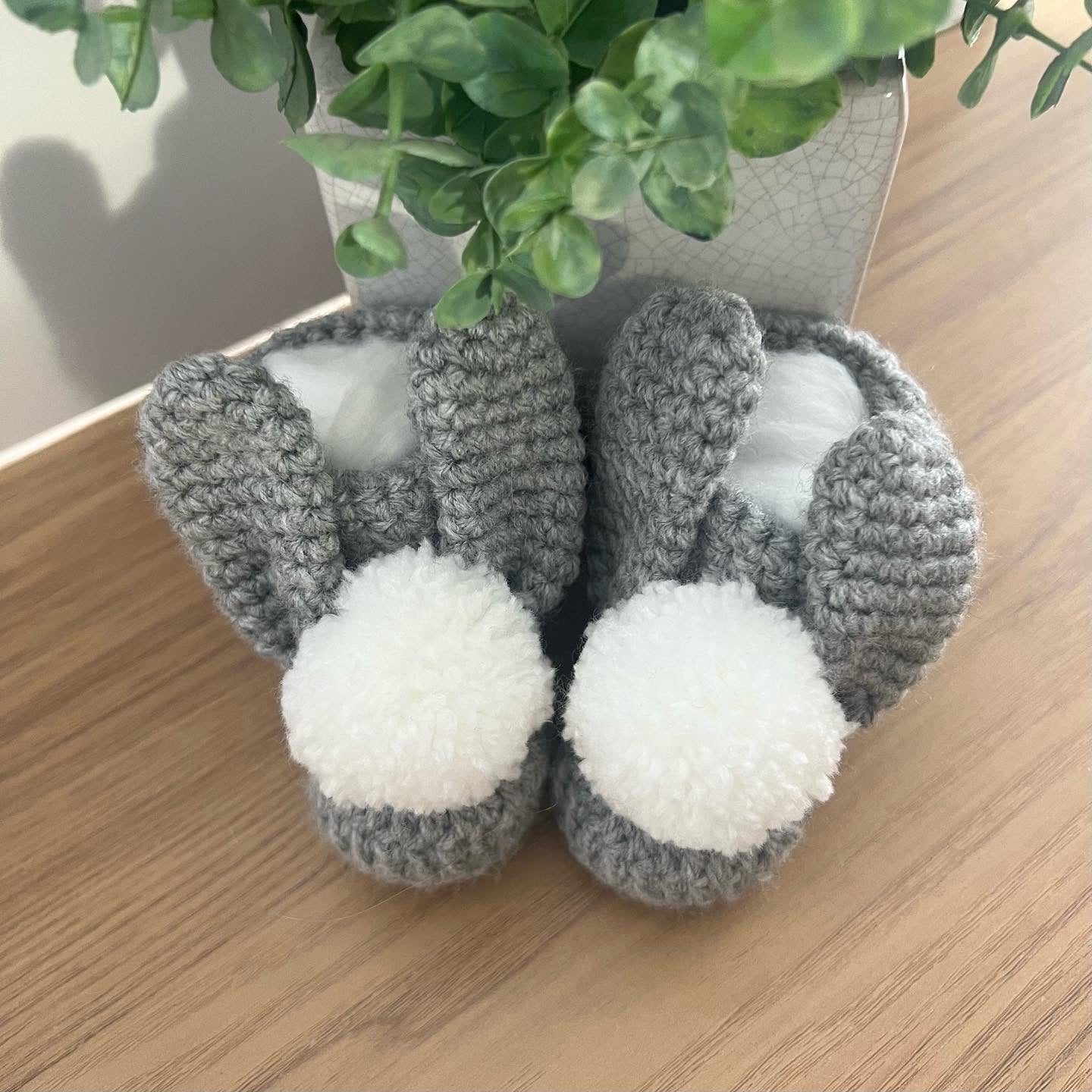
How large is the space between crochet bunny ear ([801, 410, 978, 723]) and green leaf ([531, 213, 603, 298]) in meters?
0.15

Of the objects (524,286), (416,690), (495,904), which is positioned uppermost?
(524,286)

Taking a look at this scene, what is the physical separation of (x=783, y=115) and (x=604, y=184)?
101 millimetres

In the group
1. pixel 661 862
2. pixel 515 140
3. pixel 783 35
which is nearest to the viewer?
pixel 783 35

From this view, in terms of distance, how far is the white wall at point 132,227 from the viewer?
0.52 metres

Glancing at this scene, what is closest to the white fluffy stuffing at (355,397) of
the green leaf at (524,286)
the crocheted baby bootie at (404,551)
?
the crocheted baby bootie at (404,551)

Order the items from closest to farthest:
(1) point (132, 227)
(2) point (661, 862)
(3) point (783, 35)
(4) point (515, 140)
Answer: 1. (3) point (783, 35)
2. (4) point (515, 140)
3. (2) point (661, 862)
4. (1) point (132, 227)

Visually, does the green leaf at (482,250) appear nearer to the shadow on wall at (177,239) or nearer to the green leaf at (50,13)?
the green leaf at (50,13)

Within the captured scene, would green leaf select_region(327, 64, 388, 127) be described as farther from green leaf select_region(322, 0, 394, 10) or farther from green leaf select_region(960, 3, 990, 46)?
green leaf select_region(960, 3, 990, 46)

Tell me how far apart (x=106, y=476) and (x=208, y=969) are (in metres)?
0.26

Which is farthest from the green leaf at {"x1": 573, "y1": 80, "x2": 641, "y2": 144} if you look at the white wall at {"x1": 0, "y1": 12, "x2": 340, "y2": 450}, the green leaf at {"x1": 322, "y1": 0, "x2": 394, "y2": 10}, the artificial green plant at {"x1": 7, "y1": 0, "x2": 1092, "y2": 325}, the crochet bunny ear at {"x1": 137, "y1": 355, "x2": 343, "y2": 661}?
the white wall at {"x1": 0, "y1": 12, "x2": 340, "y2": 450}

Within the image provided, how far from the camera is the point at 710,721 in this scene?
1.22 ft

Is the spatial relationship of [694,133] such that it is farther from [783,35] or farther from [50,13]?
[50,13]

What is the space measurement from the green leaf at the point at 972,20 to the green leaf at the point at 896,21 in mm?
158

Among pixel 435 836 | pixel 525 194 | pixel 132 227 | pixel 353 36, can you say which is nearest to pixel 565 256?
pixel 525 194
